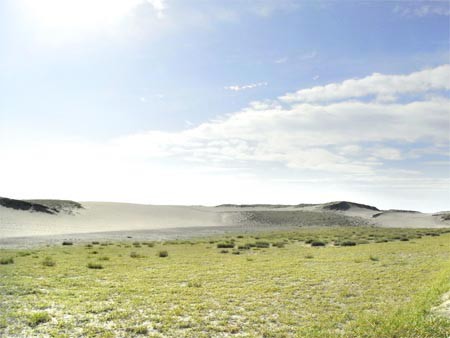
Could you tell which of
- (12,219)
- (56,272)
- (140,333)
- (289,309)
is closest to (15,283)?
(56,272)

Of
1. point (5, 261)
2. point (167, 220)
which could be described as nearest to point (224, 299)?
point (5, 261)

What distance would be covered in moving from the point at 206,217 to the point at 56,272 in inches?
3696

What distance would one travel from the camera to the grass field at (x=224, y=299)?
10.6m

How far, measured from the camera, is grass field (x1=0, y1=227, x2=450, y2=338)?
10.6m

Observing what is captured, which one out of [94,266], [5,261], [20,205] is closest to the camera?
[94,266]

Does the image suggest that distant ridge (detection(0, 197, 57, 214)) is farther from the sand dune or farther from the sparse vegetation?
the sparse vegetation

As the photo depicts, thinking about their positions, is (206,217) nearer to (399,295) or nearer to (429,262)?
(429,262)

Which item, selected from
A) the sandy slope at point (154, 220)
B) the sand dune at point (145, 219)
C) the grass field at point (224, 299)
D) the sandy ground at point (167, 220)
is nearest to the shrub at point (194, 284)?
the grass field at point (224, 299)

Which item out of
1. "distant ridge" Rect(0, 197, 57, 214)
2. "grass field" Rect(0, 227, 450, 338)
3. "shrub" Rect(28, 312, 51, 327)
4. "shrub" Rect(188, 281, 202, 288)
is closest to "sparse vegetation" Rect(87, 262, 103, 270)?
"grass field" Rect(0, 227, 450, 338)

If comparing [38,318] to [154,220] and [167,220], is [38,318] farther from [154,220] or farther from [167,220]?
[167,220]

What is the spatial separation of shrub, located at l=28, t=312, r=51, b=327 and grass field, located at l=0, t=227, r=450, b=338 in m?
0.03

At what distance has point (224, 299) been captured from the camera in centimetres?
1443

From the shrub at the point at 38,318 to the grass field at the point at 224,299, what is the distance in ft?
0.10

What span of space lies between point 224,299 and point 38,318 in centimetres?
688
